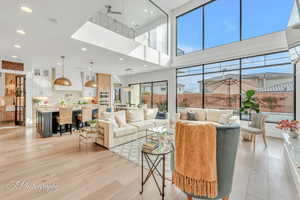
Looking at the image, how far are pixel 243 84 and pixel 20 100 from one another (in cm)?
1000

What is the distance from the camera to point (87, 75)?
8758 millimetres

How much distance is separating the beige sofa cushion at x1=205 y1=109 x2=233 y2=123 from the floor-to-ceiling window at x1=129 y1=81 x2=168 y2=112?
2.88 meters

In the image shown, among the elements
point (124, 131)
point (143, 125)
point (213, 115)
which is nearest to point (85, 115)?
point (124, 131)

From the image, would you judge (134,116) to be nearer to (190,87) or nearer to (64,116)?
(64,116)

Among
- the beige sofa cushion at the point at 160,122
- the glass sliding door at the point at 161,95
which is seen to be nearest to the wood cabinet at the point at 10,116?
the glass sliding door at the point at 161,95

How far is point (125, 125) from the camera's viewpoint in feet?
14.2

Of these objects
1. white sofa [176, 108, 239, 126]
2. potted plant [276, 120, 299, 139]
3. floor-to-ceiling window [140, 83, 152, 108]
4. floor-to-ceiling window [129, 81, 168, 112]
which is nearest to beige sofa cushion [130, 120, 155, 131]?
white sofa [176, 108, 239, 126]

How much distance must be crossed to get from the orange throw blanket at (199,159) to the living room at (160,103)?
1cm

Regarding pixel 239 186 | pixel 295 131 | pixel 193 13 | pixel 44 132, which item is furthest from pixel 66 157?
pixel 193 13

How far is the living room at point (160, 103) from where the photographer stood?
1.91 m

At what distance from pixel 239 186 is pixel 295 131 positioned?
6.43ft

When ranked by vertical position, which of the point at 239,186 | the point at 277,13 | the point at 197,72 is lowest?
the point at 239,186

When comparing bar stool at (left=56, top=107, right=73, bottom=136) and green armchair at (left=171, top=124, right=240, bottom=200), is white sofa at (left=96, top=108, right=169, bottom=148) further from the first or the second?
green armchair at (left=171, top=124, right=240, bottom=200)

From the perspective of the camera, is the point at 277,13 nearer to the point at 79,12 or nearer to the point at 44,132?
the point at 79,12
